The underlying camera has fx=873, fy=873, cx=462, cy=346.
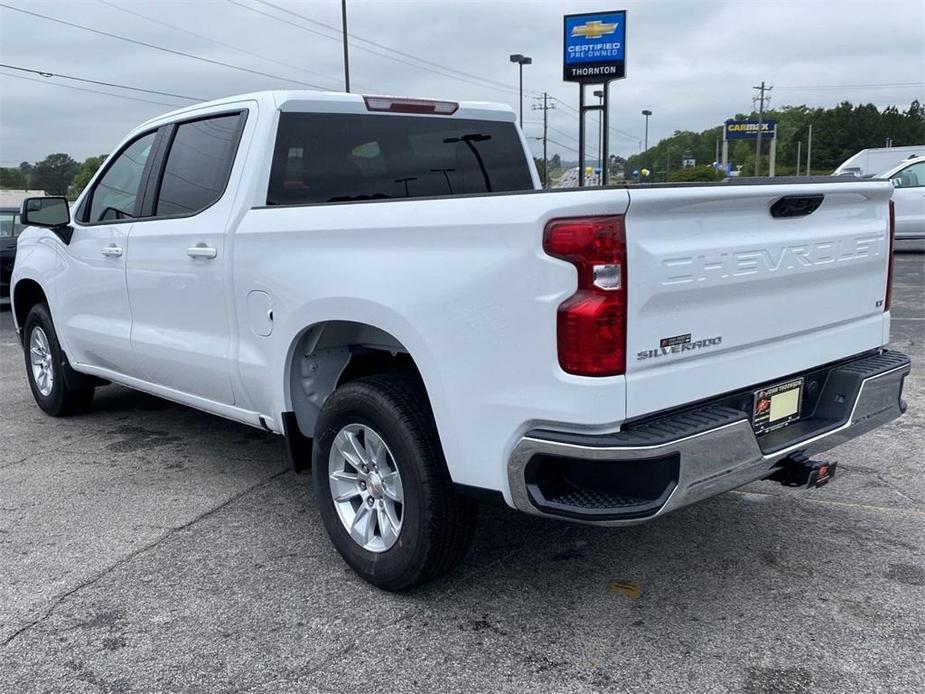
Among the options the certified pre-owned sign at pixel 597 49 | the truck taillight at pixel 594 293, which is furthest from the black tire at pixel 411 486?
the certified pre-owned sign at pixel 597 49

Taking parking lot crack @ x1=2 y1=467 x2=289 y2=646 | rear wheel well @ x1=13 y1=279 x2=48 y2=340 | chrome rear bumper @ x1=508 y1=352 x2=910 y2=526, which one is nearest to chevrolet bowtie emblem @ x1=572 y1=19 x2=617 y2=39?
rear wheel well @ x1=13 y1=279 x2=48 y2=340

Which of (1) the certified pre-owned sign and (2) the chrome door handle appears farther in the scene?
(1) the certified pre-owned sign

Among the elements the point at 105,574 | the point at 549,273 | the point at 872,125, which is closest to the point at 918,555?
the point at 549,273

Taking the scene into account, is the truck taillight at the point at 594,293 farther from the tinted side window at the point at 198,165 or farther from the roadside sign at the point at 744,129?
the roadside sign at the point at 744,129

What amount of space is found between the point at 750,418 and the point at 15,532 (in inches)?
134

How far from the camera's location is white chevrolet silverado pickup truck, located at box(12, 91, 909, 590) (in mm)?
2668

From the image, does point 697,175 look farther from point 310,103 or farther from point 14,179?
point 14,179

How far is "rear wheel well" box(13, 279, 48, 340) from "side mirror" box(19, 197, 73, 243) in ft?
2.29

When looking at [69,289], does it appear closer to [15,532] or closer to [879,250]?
[15,532]

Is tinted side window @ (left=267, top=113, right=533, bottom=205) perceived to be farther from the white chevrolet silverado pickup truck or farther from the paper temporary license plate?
the paper temporary license plate

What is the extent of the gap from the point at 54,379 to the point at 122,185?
1.77m

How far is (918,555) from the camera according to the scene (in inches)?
144

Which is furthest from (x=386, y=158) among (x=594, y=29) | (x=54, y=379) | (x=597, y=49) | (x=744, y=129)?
(x=744, y=129)

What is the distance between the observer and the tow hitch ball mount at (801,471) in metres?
3.25
